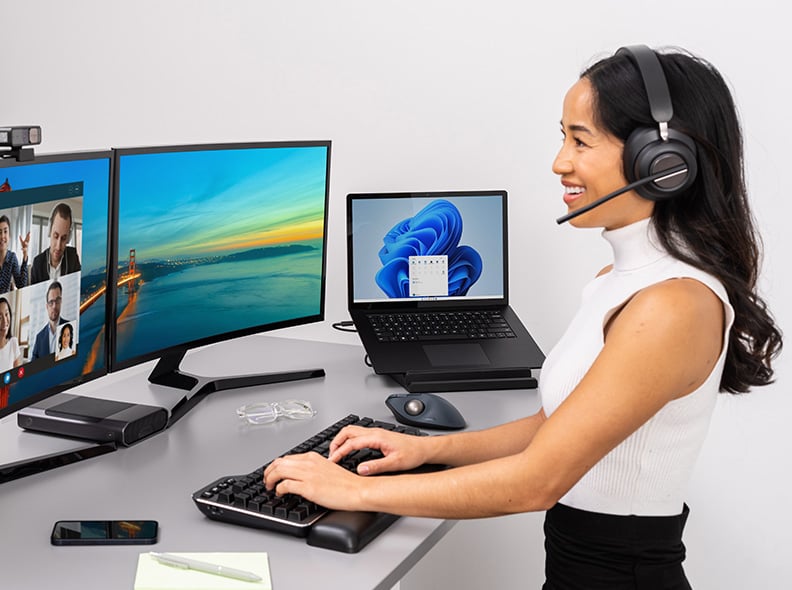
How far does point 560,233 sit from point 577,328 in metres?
0.74

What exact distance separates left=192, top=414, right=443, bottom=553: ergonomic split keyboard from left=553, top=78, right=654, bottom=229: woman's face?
0.47 m

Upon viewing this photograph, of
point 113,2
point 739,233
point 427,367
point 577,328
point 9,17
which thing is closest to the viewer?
point 739,233

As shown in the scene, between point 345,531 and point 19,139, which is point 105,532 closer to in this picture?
point 345,531

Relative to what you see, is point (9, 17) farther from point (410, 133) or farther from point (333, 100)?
point (410, 133)

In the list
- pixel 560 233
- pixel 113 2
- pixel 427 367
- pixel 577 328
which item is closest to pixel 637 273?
pixel 577 328

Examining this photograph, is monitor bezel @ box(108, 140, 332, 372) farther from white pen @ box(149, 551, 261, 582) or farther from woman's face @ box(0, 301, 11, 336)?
white pen @ box(149, 551, 261, 582)

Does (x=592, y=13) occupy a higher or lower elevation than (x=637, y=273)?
higher

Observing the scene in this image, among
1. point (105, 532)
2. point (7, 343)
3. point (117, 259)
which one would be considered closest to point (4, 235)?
point (7, 343)

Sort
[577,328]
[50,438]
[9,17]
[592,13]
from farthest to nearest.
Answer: [9,17], [592,13], [50,438], [577,328]

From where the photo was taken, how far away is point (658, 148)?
1.17 metres

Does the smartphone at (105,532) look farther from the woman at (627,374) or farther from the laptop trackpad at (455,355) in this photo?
the laptop trackpad at (455,355)

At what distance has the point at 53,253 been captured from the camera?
4.63 ft

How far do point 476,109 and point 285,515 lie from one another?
3.88 feet

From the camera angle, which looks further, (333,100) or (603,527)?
(333,100)
